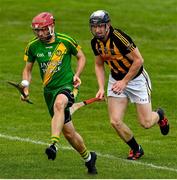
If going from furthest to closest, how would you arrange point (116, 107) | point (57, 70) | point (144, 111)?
point (144, 111) < point (116, 107) < point (57, 70)

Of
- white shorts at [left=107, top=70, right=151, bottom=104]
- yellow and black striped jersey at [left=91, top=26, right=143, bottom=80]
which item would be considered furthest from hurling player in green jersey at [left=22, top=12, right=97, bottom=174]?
white shorts at [left=107, top=70, right=151, bottom=104]

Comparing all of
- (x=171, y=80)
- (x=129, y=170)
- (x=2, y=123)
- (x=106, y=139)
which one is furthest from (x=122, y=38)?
(x=171, y=80)

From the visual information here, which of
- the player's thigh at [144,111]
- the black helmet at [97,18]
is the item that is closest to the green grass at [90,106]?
the player's thigh at [144,111]

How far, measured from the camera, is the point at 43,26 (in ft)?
41.7

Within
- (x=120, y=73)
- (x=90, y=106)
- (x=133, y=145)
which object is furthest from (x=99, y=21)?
(x=90, y=106)

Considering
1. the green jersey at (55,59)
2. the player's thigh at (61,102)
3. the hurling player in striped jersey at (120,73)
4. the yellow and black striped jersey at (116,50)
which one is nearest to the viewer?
the player's thigh at (61,102)

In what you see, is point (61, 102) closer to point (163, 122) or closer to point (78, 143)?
point (78, 143)

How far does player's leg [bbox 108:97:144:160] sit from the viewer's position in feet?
46.4

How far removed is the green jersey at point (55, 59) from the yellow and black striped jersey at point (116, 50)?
0.75 meters

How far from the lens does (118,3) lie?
3578 cm

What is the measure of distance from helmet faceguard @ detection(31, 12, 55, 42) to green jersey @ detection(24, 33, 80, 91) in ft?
0.66

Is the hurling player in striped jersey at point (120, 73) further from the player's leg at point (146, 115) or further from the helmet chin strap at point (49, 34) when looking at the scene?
the helmet chin strap at point (49, 34)

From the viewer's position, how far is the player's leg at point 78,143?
Result: 41.5 ft

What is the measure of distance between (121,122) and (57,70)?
1.77 meters
